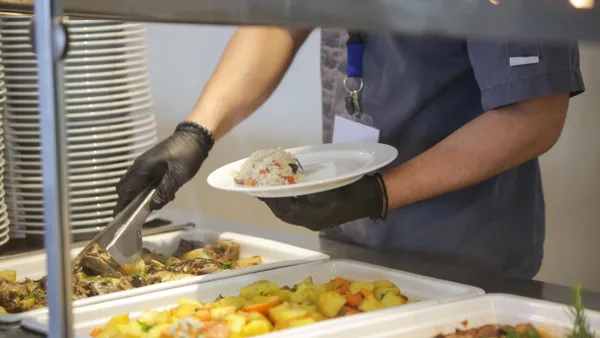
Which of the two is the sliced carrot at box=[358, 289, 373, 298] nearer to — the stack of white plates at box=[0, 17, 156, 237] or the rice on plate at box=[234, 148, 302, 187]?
the rice on plate at box=[234, 148, 302, 187]

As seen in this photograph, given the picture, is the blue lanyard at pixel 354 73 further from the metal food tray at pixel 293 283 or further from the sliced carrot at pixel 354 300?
the sliced carrot at pixel 354 300

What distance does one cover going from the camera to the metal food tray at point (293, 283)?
3.84 feet

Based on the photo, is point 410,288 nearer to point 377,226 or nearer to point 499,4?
point 377,226

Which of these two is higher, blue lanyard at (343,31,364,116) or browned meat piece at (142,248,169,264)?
blue lanyard at (343,31,364,116)

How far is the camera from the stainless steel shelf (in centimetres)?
59

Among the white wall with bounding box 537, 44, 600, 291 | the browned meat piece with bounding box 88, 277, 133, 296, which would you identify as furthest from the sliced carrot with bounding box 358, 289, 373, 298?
the white wall with bounding box 537, 44, 600, 291

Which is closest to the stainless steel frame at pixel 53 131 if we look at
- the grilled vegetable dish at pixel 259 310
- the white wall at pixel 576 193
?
the grilled vegetable dish at pixel 259 310

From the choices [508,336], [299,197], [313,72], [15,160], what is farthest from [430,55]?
[313,72]

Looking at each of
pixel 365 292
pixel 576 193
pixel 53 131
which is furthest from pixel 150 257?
pixel 576 193

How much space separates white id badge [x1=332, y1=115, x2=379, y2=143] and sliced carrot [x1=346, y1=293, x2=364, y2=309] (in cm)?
53

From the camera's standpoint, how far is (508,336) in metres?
1.06

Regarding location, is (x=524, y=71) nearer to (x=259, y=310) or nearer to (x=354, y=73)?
(x=354, y=73)

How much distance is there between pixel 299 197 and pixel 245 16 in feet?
2.36

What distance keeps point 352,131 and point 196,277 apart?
541 mm
